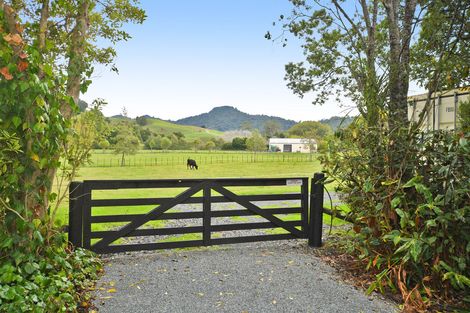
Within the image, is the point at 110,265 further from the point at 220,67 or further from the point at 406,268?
the point at 220,67

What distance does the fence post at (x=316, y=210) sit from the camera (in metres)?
4.23

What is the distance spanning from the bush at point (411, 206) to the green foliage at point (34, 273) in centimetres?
254

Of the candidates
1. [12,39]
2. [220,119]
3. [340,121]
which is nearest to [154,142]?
[340,121]

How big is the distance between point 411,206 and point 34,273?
334cm

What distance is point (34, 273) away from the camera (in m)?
2.35

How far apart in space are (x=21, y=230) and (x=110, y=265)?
4.56 ft

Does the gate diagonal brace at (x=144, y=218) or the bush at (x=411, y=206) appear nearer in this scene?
the bush at (x=411, y=206)

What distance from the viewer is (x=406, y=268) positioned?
3.07m

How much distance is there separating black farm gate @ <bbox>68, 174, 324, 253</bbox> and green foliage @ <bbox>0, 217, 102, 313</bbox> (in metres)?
0.93

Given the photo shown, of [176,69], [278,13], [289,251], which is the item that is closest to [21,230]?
[289,251]

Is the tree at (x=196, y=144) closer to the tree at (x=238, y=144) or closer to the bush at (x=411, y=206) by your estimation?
the tree at (x=238, y=144)

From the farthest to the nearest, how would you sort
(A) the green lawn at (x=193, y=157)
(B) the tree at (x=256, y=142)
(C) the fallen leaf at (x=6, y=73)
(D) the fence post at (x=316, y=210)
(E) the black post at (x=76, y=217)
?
(B) the tree at (x=256, y=142) < (A) the green lawn at (x=193, y=157) < (D) the fence post at (x=316, y=210) < (E) the black post at (x=76, y=217) < (C) the fallen leaf at (x=6, y=73)

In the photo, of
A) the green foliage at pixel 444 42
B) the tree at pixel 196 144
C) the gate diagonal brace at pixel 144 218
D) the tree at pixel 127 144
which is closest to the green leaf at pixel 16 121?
the gate diagonal brace at pixel 144 218

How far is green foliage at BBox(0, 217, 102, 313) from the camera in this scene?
2023mm
